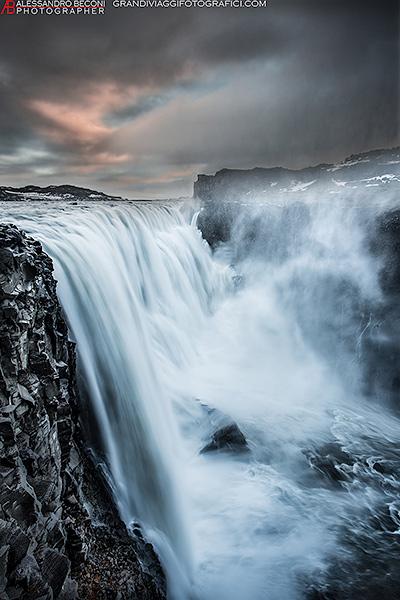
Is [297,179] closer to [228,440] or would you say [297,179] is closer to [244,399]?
[244,399]

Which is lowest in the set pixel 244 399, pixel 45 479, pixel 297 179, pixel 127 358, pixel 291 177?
pixel 244 399

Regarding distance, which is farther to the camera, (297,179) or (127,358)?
(297,179)

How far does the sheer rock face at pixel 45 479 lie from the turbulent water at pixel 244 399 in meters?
0.72

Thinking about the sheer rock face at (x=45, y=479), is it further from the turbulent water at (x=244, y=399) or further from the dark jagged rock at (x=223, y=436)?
the dark jagged rock at (x=223, y=436)

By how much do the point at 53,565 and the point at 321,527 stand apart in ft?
19.4

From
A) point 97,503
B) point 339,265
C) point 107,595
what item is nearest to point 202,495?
point 97,503

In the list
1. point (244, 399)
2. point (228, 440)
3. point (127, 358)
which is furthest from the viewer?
point (244, 399)

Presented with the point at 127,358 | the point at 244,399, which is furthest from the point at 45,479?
the point at 244,399

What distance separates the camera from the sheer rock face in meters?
3.93

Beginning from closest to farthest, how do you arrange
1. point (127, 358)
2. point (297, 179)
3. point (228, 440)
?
1. point (127, 358)
2. point (228, 440)
3. point (297, 179)

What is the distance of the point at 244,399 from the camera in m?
13.2

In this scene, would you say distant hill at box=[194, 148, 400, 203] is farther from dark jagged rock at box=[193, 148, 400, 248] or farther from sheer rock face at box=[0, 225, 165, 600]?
sheer rock face at box=[0, 225, 165, 600]

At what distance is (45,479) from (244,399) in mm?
9339

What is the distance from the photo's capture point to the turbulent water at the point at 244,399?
23.1ft
